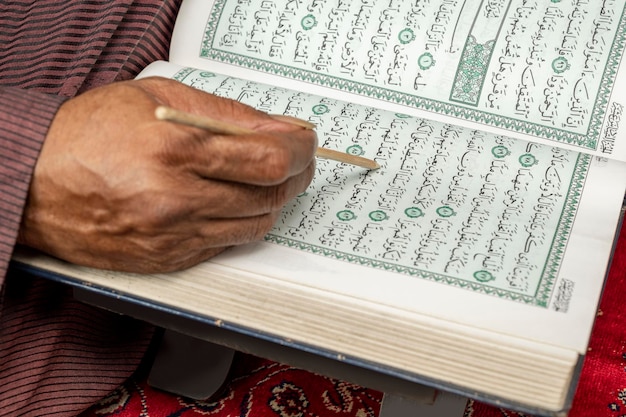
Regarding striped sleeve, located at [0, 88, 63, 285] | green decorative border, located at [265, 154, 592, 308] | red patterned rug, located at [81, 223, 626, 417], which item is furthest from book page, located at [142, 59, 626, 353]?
red patterned rug, located at [81, 223, 626, 417]

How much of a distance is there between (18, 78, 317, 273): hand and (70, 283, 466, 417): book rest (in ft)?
0.20

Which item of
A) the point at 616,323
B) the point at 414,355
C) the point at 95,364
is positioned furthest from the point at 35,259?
the point at 616,323

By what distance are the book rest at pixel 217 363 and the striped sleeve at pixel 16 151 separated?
0.31 feet

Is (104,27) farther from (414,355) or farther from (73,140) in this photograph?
(414,355)

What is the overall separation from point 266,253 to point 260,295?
6cm

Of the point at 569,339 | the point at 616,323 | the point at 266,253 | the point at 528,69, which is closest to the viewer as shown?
the point at 569,339

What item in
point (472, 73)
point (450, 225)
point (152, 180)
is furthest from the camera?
point (472, 73)

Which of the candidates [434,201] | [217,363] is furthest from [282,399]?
[434,201]

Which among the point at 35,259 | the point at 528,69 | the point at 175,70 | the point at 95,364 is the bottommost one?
the point at 95,364

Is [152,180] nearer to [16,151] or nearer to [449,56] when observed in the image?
[16,151]

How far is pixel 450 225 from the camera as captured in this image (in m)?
0.89

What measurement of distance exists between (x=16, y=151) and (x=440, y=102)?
1.67ft

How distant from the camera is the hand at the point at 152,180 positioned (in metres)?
0.75

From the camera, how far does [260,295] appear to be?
0.80m
